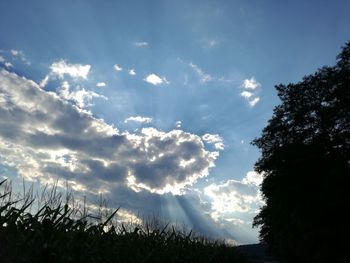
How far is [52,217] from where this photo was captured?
23.0 ft

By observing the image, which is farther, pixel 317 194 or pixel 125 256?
pixel 317 194

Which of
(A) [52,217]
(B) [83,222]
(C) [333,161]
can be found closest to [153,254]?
(B) [83,222]

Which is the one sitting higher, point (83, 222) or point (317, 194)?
point (317, 194)

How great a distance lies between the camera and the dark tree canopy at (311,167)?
35969mm

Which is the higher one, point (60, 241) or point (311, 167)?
point (311, 167)

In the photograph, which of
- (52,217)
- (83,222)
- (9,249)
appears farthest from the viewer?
(83,222)

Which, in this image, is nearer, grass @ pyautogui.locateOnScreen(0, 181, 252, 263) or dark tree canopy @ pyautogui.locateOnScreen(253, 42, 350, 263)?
grass @ pyautogui.locateOnScreen(0, 181, 252, 263)

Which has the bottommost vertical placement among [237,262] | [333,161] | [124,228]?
[124,228]

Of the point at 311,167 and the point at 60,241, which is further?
the point at 311,167

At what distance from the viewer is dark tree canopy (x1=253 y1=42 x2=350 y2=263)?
35969 millimetres

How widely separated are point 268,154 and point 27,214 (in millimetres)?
38644

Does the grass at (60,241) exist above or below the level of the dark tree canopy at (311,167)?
below

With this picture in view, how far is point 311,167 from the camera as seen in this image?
38375 mm

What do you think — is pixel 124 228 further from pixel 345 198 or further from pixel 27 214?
pixel 345 198
